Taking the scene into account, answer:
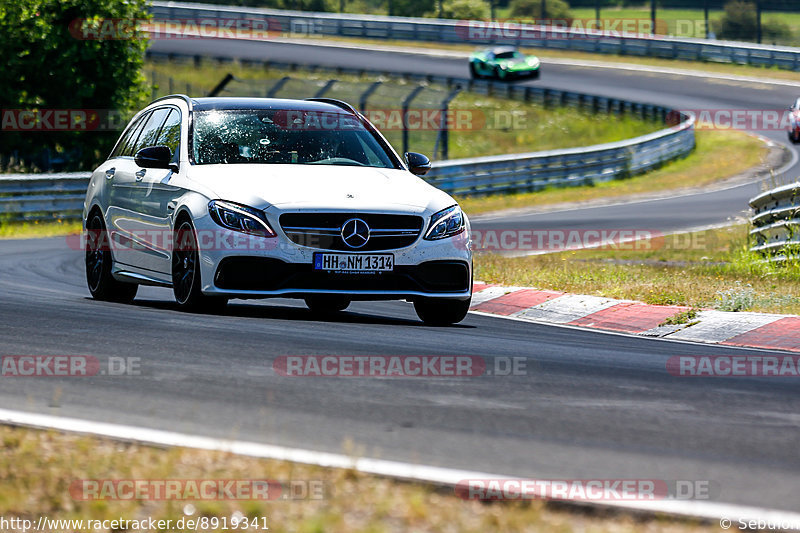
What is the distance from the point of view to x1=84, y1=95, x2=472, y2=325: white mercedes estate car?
9031mm

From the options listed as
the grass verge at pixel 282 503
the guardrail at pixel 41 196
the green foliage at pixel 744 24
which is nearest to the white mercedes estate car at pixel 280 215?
the grass verge at pixel 282 503

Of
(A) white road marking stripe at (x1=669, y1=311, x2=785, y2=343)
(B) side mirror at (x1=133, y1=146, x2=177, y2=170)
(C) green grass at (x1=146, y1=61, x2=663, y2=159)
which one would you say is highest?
(B) side mirror at (x1=133, y1=146, x2=177, y2=170)

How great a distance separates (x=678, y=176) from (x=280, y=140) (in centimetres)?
2386

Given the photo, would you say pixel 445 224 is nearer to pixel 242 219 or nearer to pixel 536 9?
pixel 242 219

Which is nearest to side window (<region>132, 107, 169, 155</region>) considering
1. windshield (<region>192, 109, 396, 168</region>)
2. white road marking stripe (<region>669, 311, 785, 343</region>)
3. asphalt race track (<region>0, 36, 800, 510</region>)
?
windshield (<region>192, 109, 396, 168</region>)

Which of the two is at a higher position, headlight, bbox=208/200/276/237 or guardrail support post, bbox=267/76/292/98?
headlight, bbox=208/200/276/237

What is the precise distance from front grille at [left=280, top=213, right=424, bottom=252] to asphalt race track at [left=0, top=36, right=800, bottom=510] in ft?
1.95

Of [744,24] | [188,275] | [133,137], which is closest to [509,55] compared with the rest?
[744,24]

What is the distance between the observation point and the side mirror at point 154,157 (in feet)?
32.4

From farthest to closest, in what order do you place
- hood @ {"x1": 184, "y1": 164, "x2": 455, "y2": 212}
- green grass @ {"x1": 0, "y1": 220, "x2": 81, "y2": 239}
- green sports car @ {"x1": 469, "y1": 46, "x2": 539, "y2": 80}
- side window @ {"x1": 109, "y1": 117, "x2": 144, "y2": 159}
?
green sports car @ {"x1": 469, "y1": 46, "x2": 539, "y2": 80} < green grass @ {"x1": 0, "y1": 220, "x2": 81, "y2": 239} < side window @ {"x1": 109, "y1": 117, "x2": 144, "y2": 159} < hood @ {"x1": 184, "y1": 164, "x2": 455, "y2": 212}

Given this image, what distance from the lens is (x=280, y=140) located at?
401 inches

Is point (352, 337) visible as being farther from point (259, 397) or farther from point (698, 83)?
point (698, 83)

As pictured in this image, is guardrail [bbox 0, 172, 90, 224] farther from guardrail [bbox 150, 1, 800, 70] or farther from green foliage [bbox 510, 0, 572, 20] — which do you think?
green foliage [bbox 510, 0, 572, 20]

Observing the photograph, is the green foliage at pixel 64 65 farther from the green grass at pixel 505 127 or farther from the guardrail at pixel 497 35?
the guardrail at pixel 497 35
